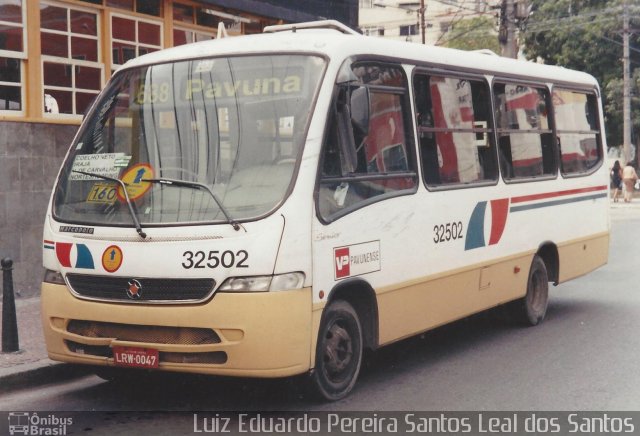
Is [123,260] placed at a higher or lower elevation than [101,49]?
lower

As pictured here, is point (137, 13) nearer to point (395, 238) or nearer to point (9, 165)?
point (9, 165)

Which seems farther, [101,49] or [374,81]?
[101,49]

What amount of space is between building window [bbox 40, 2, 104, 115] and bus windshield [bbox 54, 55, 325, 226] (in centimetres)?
528

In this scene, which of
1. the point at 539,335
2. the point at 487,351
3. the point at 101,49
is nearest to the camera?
the point at 487,351

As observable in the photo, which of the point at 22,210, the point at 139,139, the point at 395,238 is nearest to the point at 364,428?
the point at 395,238

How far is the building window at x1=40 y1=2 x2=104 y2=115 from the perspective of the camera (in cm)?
1205

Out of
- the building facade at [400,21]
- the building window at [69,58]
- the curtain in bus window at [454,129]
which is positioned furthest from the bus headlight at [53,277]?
the building facade at [400,21]

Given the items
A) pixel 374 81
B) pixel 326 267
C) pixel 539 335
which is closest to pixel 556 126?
A: pixel 539 335

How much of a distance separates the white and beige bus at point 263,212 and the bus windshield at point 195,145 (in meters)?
0.01

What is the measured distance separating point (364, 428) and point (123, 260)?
76.5 inches

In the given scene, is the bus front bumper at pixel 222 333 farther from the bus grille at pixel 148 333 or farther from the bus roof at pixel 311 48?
the bus roof at pixel 311 48

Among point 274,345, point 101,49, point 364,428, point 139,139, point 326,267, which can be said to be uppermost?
point 101,49

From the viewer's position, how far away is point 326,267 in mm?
6418

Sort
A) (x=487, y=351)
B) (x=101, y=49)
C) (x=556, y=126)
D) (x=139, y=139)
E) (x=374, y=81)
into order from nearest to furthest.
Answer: (x=139, y=139), (x=374, y=81), (x=487, y=351), (x=556, y=126), (x=101, y=49)
